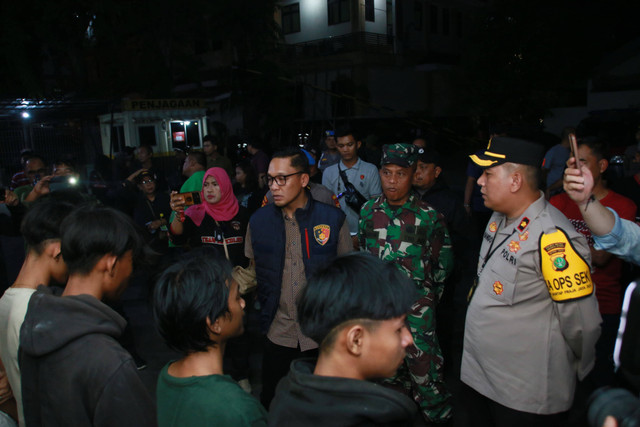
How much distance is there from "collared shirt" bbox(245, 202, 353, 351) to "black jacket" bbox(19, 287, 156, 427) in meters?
1.67

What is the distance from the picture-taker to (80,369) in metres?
1.63

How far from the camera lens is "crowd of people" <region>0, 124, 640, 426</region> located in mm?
1567

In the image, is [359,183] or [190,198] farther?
[359,183]

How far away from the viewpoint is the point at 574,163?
231 cm

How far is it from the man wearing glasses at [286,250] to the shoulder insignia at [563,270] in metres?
1.47

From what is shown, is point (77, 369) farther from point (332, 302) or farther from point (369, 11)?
Result: point (369, 11)

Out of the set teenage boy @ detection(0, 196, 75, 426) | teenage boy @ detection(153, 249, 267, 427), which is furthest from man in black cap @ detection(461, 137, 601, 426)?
teenage boy @ detection(0, 196, 75, 426)

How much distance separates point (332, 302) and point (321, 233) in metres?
1.88

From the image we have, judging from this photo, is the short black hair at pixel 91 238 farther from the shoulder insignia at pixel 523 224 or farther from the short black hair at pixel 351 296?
the shoulder insignia at pixel 523 224

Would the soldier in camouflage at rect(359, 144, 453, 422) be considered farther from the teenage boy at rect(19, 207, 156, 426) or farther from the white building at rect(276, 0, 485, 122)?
the white building at rect(276, 0, 485, 122)

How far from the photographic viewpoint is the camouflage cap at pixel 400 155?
11.9ft

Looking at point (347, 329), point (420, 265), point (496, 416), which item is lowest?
point (496, 416)

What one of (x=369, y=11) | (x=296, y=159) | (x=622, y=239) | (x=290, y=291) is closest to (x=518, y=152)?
(x=622, y=239)

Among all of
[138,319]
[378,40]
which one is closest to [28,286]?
[138,319]
